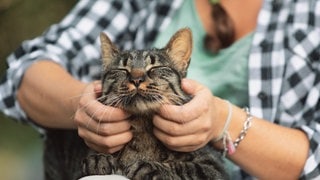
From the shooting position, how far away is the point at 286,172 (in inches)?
69.6

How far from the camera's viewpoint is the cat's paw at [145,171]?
1.45m

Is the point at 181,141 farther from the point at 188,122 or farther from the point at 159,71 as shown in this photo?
the point at 159,71

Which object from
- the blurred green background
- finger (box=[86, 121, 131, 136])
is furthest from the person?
the blurred green background

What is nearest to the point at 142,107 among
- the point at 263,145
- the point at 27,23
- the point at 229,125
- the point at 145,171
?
the point at 145,171

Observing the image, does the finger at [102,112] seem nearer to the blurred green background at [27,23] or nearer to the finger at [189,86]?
the finger at [189,86]

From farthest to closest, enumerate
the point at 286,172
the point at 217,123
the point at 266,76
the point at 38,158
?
the point at 38,158 → the point at 266,76 → the point at 286,172 → the point at 217,123

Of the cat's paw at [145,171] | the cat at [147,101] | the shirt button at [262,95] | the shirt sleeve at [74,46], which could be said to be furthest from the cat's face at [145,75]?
the shirt sleeve at [74,46]

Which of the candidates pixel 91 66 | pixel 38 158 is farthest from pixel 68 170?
pixel 38 158

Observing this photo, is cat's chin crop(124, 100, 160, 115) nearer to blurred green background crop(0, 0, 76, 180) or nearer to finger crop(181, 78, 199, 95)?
finger crop(181, 78, 199, 95)

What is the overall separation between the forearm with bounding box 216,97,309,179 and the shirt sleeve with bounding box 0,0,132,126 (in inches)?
22.0

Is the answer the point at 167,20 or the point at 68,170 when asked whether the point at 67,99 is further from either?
the point at 167,20

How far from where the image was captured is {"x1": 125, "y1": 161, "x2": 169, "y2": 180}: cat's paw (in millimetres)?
1447

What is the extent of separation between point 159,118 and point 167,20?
646 millimetres

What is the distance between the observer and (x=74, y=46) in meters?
2.09
